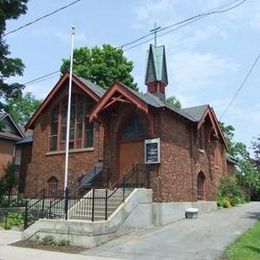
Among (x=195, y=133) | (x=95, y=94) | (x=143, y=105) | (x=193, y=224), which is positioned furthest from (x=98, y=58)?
(x=193, y=224)

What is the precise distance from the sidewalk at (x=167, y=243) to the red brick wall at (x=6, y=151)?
52.4 feet

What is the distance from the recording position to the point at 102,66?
4384 centimetres

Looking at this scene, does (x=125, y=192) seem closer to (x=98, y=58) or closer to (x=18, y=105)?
(x=98, y=58)

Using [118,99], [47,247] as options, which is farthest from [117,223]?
[118,99]

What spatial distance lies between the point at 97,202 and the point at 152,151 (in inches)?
135

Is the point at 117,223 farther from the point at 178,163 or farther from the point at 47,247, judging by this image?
the point at 178,163

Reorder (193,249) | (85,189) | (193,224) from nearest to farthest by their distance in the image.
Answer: (193,249)
(193,224)
(85,189)

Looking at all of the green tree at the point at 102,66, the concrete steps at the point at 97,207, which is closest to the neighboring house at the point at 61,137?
the concrete steps at the point at 97,207

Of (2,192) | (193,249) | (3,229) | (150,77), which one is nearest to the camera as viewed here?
(193,249)

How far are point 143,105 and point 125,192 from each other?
12.8ft

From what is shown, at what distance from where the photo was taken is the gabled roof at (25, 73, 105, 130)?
85.1 ft

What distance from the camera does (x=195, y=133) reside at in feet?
78.5

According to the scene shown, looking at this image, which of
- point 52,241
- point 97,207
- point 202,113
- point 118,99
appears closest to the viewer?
point 52,241

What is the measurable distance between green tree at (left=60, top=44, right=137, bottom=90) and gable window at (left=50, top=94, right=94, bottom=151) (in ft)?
50.0
